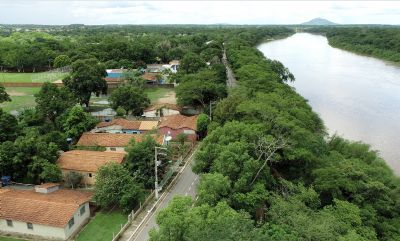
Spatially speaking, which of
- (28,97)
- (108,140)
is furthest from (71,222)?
(28,97)

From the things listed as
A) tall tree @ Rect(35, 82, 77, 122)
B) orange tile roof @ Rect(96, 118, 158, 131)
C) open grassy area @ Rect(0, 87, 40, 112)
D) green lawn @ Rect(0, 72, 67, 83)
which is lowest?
open grassy area @ Rect(0, 87, 40, 112)

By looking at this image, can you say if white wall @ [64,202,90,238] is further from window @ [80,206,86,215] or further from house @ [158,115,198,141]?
house @ [158,115,198,141]

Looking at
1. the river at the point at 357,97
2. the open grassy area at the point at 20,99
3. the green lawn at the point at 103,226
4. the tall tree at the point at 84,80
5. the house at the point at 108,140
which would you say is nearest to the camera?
the green lawn at the point at 103,226

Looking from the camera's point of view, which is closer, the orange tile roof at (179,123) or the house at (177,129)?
the house at (177,129)

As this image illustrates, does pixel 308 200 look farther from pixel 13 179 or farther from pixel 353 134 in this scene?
pixel 353 134

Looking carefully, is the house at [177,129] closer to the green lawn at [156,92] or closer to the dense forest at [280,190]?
the dense forest at [280,190]

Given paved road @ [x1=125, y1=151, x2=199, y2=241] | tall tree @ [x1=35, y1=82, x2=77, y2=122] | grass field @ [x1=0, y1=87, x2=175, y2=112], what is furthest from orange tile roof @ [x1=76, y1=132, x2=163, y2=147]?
grass field @ [x1=0, y1=87, x2=175, y2=112]

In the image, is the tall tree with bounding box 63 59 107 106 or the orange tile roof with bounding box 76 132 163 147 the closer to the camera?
the orange tile roof with bounding box 76 132 163 147

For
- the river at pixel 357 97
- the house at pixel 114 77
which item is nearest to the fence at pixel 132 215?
the river at pixel 357 97
